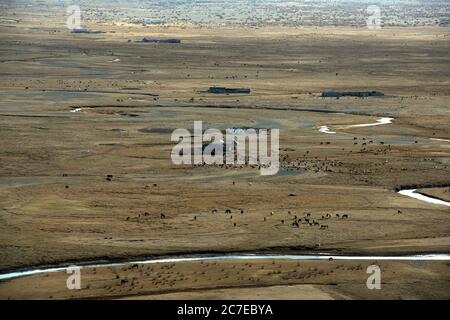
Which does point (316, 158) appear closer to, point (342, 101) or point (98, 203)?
point (98, 203)

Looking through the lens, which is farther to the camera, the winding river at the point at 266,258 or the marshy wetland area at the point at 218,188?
the winding river at the point at 266,258

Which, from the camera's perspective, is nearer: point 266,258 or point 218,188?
point 266,258

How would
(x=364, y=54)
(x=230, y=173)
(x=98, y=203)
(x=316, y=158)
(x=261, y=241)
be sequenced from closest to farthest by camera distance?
(x=261, y=241) < (x=98, y=203) < (x=230, y=173) < (x=316, y=158) < (x=364, y=54)

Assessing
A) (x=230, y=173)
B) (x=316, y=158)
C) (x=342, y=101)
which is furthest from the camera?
(x=342, y=101)

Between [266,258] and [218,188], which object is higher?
[266,258]

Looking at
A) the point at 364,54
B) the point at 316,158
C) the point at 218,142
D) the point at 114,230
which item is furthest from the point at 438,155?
the point at 364,54

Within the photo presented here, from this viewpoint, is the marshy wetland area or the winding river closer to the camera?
the marshy wetland area

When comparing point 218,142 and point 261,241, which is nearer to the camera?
point 261,241
